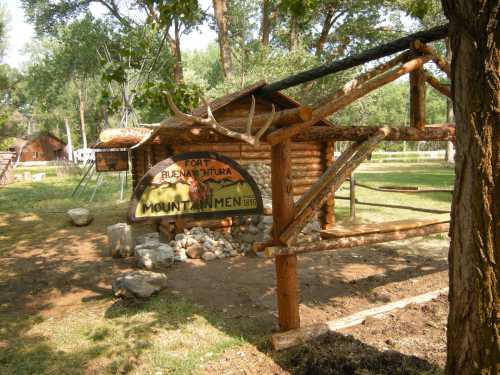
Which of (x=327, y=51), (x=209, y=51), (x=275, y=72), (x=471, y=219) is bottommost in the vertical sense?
(x=471, y=219)

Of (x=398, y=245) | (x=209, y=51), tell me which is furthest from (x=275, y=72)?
(x=209, y=51)

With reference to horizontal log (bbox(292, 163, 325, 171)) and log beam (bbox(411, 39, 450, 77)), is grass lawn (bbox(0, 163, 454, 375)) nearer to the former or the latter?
log beam (bbox(411, 39, 450, 77))

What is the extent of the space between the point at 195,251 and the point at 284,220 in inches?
179

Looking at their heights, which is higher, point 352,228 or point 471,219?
point 471,219

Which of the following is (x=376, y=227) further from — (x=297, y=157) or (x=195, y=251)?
(x=297, y=157)

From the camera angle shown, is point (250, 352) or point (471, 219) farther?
point (250, 352)

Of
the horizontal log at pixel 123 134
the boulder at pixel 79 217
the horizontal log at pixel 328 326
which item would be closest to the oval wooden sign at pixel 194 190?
the horizontal log at pixel 123 134

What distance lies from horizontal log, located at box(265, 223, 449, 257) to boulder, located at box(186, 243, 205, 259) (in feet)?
14.3

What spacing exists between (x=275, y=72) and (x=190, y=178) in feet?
56.6

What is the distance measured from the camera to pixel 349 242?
4.86 meters

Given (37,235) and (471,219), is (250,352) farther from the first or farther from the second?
(37,235)

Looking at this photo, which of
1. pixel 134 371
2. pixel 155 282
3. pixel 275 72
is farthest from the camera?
pixel 275 72

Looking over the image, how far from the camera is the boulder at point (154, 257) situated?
766cm

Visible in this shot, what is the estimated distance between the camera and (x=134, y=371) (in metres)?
3.93
